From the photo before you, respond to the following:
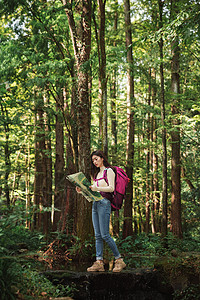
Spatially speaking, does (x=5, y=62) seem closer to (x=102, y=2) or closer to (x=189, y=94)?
(x=102, y=2)

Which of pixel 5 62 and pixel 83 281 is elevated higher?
pixel 5 62

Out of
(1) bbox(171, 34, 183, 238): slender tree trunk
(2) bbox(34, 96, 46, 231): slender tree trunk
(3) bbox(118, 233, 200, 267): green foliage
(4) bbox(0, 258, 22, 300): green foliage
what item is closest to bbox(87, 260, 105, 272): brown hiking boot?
(3) bbox(118, 233, 200, 267): green foliage

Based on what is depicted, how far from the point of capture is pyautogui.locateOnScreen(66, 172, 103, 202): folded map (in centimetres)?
569

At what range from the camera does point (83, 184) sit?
5.82 metres

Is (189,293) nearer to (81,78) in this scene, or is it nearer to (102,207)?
(102,207)

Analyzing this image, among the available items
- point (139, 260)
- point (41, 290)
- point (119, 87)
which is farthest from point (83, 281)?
point (119, 87)

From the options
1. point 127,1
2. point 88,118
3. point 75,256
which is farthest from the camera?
point 127,1

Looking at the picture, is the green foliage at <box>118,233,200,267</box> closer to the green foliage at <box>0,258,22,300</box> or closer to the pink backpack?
the pink backpack

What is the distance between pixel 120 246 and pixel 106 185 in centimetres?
664

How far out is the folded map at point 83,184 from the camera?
224 inches

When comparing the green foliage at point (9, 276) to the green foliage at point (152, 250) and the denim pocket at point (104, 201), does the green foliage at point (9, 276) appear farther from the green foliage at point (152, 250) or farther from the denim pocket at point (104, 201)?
the green foliage at point (152, 250)

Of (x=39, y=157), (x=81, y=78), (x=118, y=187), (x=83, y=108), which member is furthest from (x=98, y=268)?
(x=39, y=157)

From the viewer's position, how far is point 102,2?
967 cm

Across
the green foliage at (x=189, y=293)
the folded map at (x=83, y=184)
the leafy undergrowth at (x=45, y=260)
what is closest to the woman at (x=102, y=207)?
the folded map at (x=83, y=184)
